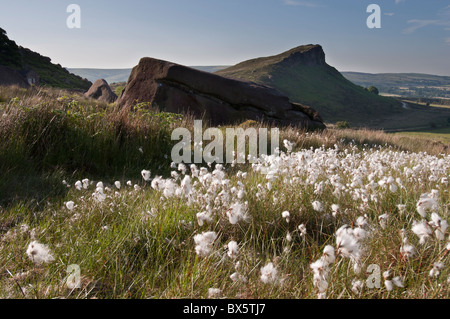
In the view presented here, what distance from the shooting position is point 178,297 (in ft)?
6.05

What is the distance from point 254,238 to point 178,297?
3.25 ft

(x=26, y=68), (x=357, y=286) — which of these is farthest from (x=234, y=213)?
(x=26, y=68)

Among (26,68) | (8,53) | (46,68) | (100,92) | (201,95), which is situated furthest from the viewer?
(46,68)

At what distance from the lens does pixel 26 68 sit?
133 ft

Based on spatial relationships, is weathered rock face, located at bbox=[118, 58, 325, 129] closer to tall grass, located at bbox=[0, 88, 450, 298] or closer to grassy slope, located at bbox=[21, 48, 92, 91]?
tall grass, located at bbox=[0, 88, 450, 298]

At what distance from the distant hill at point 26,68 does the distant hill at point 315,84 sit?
7621 centimetres

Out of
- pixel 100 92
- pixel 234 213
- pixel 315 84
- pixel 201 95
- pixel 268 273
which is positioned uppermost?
pixel 315 84

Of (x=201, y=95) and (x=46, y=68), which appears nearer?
(x=201, y=95)

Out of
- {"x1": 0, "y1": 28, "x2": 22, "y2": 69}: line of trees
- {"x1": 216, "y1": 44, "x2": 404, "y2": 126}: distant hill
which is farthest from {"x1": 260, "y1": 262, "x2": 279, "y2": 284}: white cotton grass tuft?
{"x1": 216, "y1": 44, "x2": 404, "y2": 126}: distant hill

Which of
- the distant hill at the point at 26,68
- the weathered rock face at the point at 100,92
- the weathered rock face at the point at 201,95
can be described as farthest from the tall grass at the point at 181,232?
the distant hill at the point at 26,68

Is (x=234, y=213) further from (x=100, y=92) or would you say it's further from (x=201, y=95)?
(x=100, y=92)

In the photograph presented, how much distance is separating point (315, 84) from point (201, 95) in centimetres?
13284

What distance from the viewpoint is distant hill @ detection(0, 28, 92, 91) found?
27164 millimetres
